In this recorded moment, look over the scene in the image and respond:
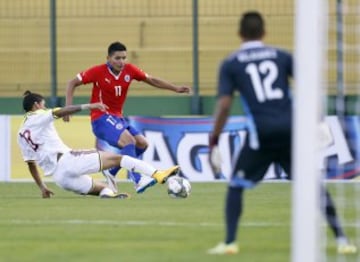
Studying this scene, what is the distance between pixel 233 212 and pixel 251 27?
1.44 m

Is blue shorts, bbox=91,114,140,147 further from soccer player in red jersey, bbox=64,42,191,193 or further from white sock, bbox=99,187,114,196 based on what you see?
white sock, bbox=99,187,114,196

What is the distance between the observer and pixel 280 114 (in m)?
9.48

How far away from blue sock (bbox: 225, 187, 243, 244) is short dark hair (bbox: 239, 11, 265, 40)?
1206 millimetres

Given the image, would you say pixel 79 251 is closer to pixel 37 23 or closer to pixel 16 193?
pixel 16 193

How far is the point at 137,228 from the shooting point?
1161 cm

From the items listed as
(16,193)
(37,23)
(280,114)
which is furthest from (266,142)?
(37,23)

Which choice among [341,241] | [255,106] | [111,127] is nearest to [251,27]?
[255,106]

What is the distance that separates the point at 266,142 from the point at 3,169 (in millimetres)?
11472

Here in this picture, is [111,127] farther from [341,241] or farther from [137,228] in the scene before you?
[341,241]

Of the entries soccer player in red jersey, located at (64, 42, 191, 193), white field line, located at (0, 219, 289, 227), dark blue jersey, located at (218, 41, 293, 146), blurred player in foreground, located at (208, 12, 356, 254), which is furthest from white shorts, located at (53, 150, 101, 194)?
dark blue jersey, located at (218, 41, 293, 146)

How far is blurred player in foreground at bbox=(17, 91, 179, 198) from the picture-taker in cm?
1497

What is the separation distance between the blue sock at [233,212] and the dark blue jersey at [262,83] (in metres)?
0.46

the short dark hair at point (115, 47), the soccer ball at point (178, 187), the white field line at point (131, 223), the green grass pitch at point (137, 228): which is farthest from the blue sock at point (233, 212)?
the short dark hair at point (115, 47)

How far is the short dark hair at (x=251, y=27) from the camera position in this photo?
939 centimetres
